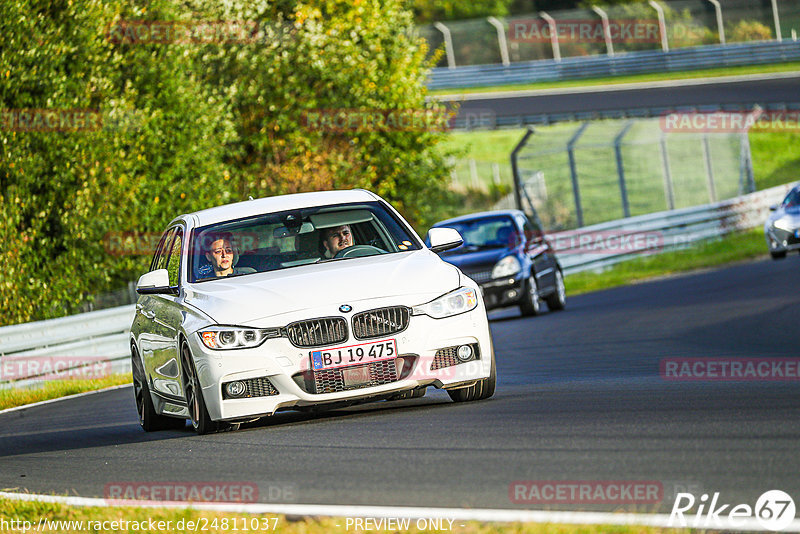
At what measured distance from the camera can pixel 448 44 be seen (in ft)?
184

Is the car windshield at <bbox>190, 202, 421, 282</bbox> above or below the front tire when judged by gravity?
above

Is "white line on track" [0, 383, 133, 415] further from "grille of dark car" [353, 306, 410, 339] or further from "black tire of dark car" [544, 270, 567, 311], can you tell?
"black tire of dark car" [544, 270, 567, 311]

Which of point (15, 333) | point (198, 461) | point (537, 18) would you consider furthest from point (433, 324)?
point (537, 18)

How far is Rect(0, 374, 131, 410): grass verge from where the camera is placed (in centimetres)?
1559

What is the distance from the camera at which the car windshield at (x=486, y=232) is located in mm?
20984

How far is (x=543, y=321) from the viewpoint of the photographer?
62.3ft

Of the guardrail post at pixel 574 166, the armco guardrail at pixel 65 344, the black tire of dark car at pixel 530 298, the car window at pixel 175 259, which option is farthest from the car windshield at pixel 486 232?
the car window at pixel 175 259

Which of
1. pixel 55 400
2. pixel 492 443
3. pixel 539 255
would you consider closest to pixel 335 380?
pixel 492 443

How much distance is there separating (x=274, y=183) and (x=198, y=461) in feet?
78.4

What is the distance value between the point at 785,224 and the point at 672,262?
169 inches

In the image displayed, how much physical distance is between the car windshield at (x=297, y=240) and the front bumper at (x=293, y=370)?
97 centimetres

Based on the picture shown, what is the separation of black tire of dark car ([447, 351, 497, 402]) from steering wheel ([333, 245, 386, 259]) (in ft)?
3.75

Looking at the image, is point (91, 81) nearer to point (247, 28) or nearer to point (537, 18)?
point (247, 28)

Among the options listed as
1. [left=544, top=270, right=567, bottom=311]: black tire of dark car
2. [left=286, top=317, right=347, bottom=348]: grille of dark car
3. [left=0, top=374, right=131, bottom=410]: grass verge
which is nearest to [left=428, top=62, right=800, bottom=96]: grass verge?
[left=544, top=270, right=567, bottom=311]: black tire of dark car
